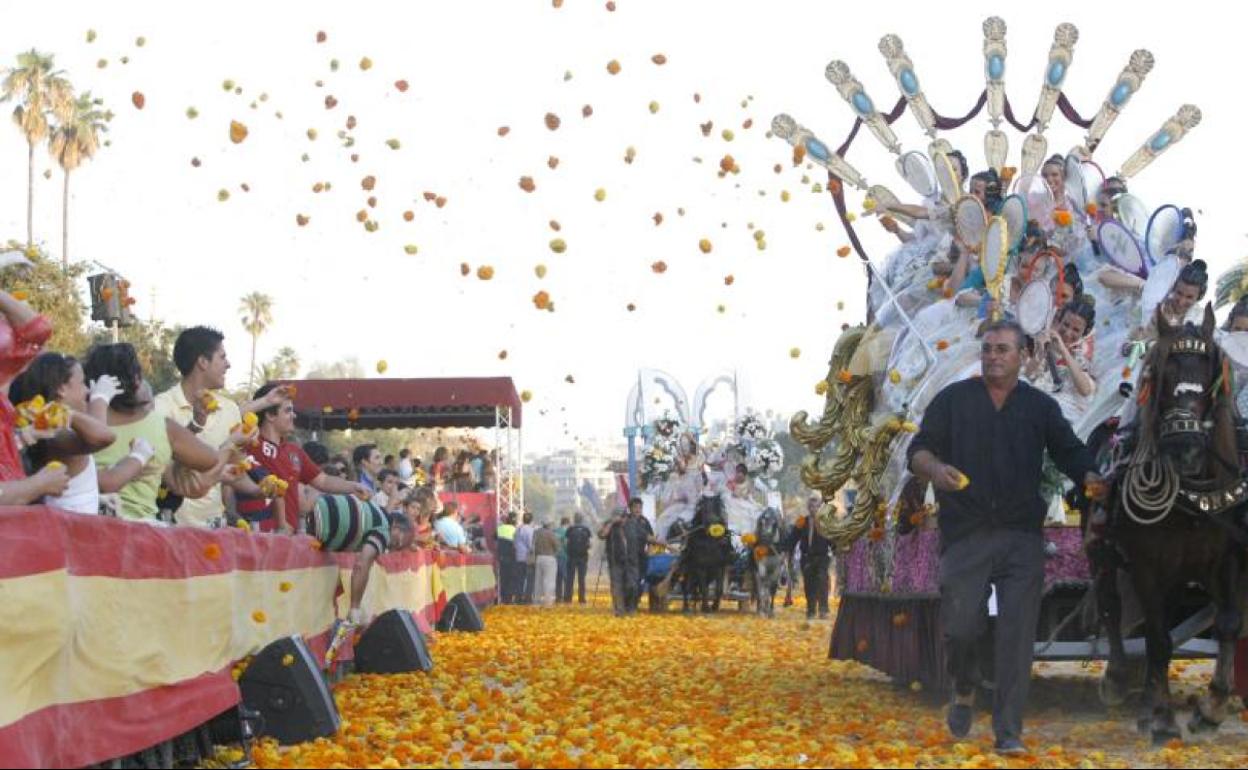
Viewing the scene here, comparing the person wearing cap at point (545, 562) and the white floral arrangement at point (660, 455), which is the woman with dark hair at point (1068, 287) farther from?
the person wearing cap at point (545, 562)

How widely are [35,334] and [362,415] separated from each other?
30.3 m

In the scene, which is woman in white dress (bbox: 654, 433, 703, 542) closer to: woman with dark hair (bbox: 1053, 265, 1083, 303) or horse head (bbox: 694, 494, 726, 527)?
horse head (bbox: 694, 494, 726, 527)

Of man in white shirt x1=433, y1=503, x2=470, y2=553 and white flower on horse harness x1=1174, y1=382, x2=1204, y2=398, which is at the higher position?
white flower on horse harness x1=1174, y1=382, x2=1204, y2=398

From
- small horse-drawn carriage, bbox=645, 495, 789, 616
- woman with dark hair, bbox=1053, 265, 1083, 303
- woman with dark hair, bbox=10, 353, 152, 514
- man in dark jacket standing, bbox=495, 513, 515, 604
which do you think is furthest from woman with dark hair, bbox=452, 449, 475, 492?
woman with dark hair, bbox=10, 353, 152, 514

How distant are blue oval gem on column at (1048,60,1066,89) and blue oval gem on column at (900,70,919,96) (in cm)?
106

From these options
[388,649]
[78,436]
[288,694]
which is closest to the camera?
[78,436]

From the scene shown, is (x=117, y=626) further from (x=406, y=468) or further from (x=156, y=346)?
(x=156, y=346)

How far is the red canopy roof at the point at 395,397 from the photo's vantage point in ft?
123

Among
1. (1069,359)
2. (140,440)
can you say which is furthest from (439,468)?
(140,440)

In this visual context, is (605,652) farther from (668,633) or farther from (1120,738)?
(1120,738)

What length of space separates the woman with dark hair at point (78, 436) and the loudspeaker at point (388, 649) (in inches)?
228

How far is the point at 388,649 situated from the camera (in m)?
14.4

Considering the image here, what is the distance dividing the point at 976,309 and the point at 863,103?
10.0 ft

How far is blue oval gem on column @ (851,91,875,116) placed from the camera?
599 inches
